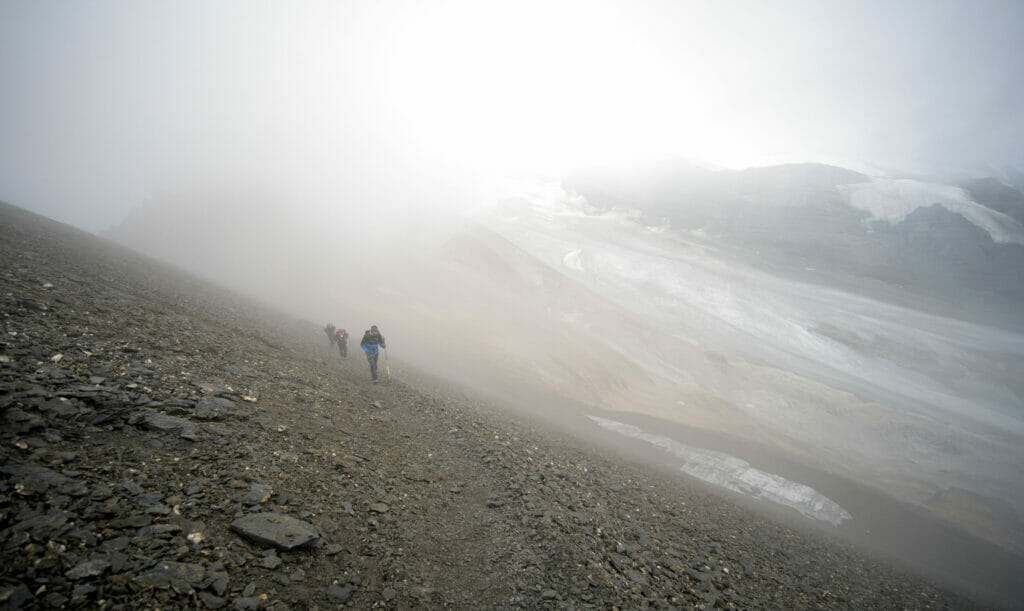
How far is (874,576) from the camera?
11.5m

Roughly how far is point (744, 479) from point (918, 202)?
67947 mm

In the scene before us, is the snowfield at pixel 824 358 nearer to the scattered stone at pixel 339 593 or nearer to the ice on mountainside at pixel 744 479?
the ice on mountainside at pixel 744 479

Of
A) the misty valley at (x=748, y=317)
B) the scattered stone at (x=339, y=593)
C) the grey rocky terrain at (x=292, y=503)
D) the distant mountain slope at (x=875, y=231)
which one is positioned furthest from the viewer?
the distant mountain slope at (x=875, y=231)

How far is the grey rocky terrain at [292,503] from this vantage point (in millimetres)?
3836

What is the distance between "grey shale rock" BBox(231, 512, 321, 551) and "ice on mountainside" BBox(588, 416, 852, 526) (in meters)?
22.4

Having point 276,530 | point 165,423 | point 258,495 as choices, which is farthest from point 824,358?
point 165,423

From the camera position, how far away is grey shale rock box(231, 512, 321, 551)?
4613 mm

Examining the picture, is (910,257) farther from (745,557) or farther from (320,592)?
(320,592)

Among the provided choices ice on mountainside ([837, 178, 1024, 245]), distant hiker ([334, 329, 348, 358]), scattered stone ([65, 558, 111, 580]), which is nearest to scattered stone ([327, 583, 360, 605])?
scattered stone ([65, 558, 111, 580])

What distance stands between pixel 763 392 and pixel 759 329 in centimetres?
1421

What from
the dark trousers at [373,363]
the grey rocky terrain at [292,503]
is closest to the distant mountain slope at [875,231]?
the grey rocky terrain at [292,503]

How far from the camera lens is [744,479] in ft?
73.6

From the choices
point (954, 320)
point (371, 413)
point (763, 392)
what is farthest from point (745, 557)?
point (954, 320)

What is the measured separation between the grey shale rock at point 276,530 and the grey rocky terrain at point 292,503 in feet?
0.08
